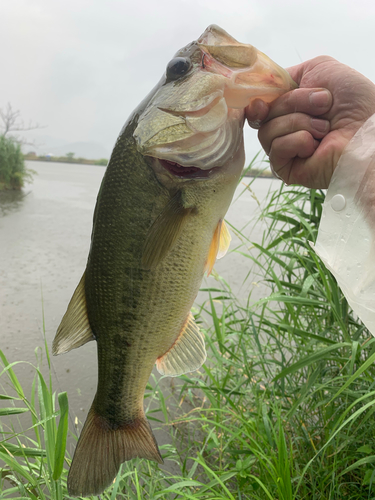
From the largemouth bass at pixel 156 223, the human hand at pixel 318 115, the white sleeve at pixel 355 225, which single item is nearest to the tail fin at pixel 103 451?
the largemouth bass at pixel 156 223

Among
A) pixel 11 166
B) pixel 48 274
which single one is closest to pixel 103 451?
pixel 48 274

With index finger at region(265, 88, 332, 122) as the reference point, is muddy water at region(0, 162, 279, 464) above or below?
below

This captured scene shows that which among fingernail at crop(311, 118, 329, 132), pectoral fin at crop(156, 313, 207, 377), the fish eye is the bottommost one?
pectoral fin at crop(156, 313, 207, 377)

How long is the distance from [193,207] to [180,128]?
24cm

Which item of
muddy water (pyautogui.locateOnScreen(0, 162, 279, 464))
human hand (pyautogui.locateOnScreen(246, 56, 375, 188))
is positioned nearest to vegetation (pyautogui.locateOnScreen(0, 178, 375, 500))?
muddy water (pyautogui.locateOnScreen(0, 162, 279, 464))

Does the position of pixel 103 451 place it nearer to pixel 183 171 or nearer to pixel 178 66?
pixel 183 171

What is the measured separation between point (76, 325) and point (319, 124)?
3.59 feet

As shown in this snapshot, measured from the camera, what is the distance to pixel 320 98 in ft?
3.82

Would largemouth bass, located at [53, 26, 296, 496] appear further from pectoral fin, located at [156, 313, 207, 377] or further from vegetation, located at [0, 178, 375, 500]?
vegetation, located at [0, 178, 375, 500]

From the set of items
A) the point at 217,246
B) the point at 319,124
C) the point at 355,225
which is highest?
the point at 319,124

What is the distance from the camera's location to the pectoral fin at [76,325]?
1.25 meters

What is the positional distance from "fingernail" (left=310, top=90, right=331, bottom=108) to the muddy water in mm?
1161

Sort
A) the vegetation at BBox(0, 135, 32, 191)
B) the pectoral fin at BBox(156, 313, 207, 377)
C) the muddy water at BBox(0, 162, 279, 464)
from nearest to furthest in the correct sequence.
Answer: the pectoral fin at BBox(156, 313, 207, 377) < the muddy water at BBox(0, 162, 279, 464) < the vegetation at BBox(0, 135, 32, 191)

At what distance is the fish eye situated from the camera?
113cm
